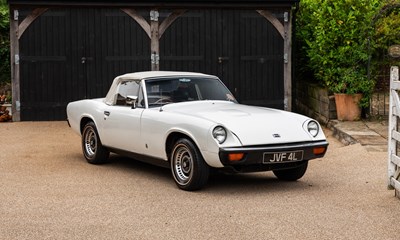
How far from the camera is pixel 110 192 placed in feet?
25.9

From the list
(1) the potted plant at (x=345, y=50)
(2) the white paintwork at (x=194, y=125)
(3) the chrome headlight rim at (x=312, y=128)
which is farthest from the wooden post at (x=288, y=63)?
(3) the chrome headlight rim at (x=312, y=128)

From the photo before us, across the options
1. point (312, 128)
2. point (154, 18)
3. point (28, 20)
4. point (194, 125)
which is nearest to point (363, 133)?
point (312, 128)

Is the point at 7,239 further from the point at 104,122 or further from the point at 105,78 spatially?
the point at 105,78

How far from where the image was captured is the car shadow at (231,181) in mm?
8064

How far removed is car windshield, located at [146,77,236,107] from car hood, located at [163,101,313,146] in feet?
1.02

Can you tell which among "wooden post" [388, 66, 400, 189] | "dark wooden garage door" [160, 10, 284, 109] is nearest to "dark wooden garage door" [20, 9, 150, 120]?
"dark wooden garage door" [160, 10, 284, 109]

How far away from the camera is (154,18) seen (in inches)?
641

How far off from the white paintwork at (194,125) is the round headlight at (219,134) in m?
0.05

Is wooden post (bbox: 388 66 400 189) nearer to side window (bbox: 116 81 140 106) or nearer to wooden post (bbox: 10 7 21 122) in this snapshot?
side window (bbox: 116 81 140 106)

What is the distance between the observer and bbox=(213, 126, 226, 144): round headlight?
7.58 metres

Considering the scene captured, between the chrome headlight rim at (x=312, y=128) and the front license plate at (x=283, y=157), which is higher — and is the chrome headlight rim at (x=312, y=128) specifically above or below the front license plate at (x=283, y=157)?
above

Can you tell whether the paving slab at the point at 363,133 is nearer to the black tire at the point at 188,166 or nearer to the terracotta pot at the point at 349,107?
the terracotta pot at the point at 349,107

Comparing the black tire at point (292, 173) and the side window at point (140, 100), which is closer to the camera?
the black tire at point (292, 173)

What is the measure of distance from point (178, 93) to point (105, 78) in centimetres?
738
